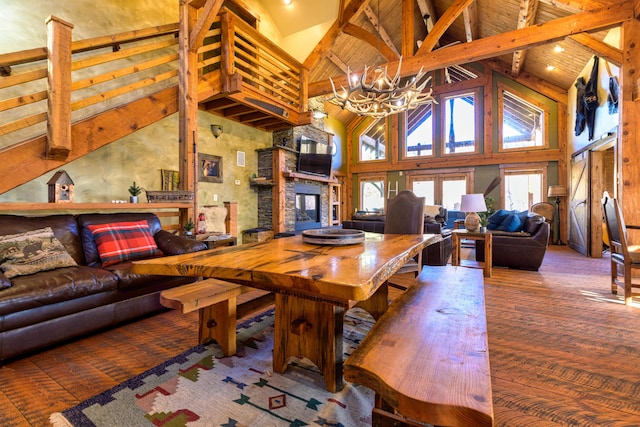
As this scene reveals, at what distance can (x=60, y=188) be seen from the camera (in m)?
2.83

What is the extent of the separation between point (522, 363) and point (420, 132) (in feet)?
28.0

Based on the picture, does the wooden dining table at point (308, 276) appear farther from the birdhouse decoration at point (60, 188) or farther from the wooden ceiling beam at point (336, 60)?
the wooden ceiling beam at point (336, 60)

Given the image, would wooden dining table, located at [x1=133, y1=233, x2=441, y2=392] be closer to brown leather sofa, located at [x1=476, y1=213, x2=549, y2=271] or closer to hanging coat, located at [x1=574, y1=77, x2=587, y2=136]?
brown leather sofa, located at [x1=476, y1=213, x2=549, y2=271]

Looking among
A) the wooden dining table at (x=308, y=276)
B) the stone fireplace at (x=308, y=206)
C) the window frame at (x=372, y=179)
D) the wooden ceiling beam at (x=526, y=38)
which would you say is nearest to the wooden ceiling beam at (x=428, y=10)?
the wooden ceiling beam at (x=526, y=38)

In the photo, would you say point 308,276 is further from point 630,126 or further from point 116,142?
point 630,126

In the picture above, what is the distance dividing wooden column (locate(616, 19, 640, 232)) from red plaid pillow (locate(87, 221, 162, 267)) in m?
5.52

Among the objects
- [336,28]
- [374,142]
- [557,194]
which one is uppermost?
[336,28]

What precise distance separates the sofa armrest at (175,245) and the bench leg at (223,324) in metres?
1.05

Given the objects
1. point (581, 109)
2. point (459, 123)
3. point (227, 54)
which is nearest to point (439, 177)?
point (459, 123)

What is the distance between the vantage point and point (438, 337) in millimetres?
1099

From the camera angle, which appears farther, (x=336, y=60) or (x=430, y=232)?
(x=336, y=60)

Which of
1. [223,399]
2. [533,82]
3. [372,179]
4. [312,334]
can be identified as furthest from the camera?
[372,179]

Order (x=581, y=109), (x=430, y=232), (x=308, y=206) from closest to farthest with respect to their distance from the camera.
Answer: (x=430, y=232), (x=581, y=109), (x=308, y=206)

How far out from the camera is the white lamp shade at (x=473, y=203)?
13.2ft
